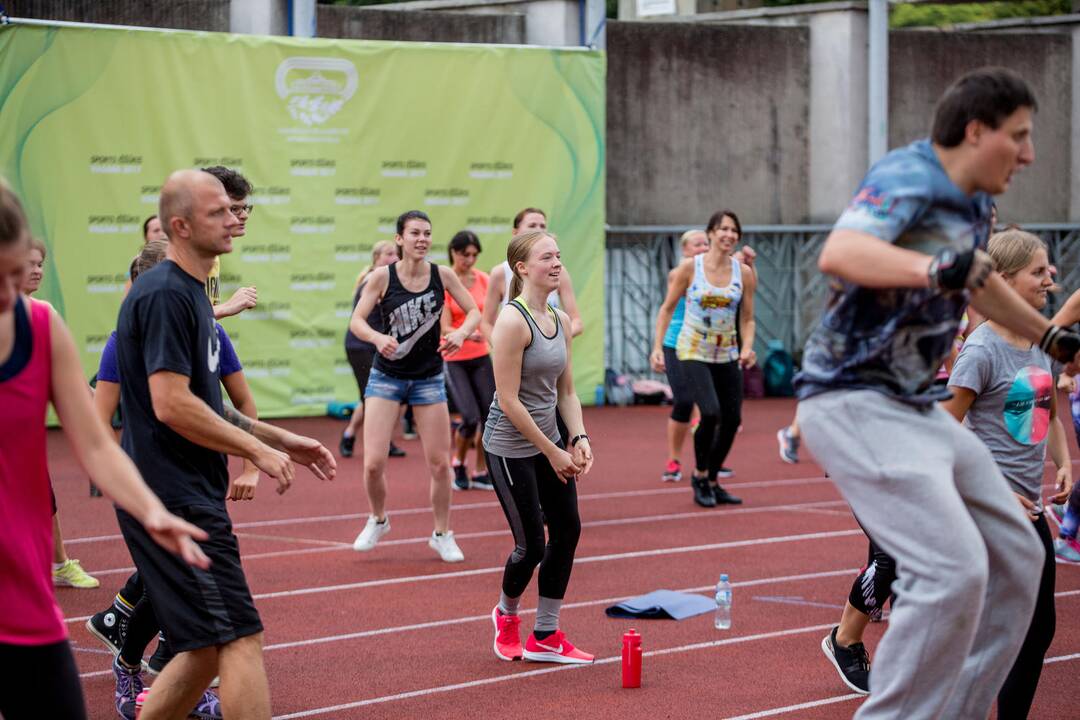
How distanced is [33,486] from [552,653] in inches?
138

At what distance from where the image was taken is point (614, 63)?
19828 millimetres

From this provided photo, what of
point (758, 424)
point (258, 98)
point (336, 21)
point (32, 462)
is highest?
point (336, 21)

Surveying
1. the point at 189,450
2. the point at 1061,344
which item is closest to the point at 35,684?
the point at 189,450

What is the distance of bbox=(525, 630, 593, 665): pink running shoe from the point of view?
6.32m

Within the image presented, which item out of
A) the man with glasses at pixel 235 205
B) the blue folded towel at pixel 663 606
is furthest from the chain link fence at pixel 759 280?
the man with glasses at pixel 235 205

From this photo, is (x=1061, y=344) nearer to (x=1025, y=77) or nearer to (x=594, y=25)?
(x=594, y=25)

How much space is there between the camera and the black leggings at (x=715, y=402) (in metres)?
10.6

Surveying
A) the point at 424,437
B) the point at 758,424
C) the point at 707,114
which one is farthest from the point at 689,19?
the point at 424,437

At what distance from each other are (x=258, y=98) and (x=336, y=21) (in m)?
2.37

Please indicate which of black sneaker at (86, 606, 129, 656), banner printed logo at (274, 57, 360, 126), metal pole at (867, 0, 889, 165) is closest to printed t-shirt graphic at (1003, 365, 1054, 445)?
black sneaker at (86, 606, 129, 656)

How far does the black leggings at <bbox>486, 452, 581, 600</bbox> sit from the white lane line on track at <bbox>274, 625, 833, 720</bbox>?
1.16ft

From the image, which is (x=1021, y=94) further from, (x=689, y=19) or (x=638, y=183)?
(x=689, y=19)

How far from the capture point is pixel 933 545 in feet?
11.9

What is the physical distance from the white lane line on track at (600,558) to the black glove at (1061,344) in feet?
16.0
